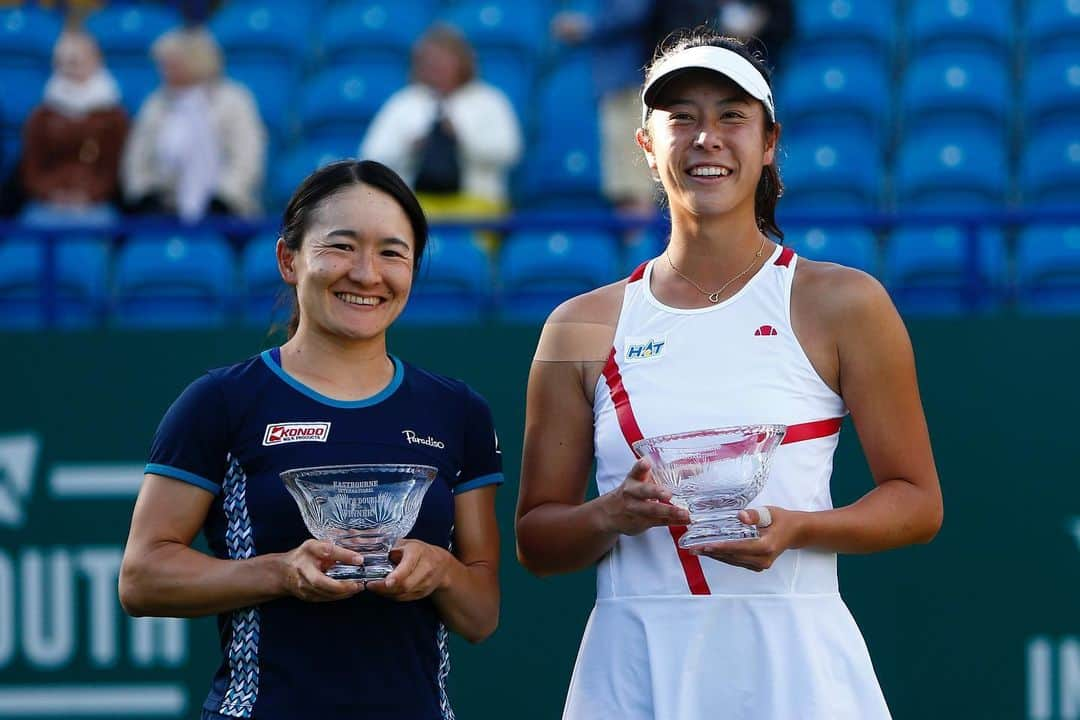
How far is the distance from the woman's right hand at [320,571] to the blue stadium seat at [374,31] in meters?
6.15

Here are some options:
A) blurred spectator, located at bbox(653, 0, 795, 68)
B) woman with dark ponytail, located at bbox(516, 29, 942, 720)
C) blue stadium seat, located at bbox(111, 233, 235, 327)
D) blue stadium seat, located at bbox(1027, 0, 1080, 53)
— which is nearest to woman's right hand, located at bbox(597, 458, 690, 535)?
woman with dark ponytail, located at bbox(516, 29, 942, 720)

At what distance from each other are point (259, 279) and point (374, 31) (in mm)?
2760

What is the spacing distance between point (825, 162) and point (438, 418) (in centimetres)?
449

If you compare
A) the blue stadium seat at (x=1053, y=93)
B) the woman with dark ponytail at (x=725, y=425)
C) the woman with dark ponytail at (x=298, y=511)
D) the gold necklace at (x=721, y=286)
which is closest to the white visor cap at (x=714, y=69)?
the woman with dark ponytail at (x=725, y=425)

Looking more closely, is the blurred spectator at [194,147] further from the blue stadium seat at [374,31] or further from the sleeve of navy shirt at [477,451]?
the sleeve of navy shirt at [477,451]

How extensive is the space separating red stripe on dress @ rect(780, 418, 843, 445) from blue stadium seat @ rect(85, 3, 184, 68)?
663cm

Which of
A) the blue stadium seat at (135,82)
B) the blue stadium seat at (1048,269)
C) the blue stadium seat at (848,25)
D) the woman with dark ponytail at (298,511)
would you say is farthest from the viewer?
the blue stadium seat at (135,82)

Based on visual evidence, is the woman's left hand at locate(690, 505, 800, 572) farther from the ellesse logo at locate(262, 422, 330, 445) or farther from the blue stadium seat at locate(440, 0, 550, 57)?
the blue stadium seat at locate(440, 0, 550, 57)

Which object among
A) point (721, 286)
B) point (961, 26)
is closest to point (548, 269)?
point (961, 26)

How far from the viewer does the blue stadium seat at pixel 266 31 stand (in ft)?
28.5

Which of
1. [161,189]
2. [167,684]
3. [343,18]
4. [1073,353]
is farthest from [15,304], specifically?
[1073,353]

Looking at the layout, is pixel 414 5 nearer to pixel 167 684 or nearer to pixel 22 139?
pixel 22 139

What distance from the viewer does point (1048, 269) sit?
18.6 feet

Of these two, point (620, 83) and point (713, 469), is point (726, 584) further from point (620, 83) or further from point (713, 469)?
point (620, 83)
